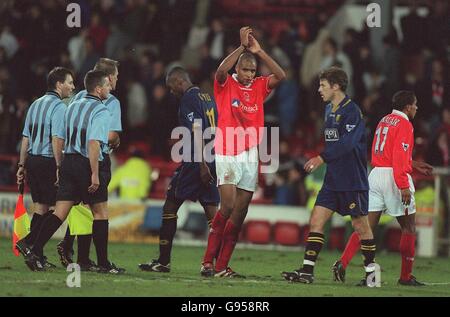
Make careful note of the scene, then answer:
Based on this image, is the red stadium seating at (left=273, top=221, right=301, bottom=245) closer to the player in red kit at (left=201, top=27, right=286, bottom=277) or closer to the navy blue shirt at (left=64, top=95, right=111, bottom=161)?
the player in red kit at (left=201, top=27, right=286, bottom=277)

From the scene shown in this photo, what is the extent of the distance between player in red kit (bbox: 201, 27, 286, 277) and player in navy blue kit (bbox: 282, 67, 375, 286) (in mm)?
758

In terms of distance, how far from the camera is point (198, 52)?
22297 mm

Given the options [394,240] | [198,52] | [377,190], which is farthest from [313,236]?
[198,52]

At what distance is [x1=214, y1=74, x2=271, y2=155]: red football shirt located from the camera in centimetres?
1216

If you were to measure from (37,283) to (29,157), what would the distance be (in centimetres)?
235

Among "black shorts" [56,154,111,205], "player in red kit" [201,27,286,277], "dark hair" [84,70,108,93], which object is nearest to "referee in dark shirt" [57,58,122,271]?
"dark hair" [84,70,108,93]

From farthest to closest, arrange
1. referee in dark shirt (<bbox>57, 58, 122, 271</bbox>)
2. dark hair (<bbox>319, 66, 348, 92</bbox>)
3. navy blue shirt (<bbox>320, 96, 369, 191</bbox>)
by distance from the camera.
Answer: referee in dark shirt (<bbox>57, 58, 122, 271</bbox>)
dark hair (<bbox>319, 66, 348, 92</bbox>)
navy blue shirt (<bbox>320, 96, 369, 191</bbox>)

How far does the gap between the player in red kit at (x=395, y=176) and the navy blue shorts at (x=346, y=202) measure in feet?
1.84

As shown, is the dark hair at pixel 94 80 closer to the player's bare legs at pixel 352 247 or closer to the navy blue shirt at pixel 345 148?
the navy blue shirt at pixel 345 148

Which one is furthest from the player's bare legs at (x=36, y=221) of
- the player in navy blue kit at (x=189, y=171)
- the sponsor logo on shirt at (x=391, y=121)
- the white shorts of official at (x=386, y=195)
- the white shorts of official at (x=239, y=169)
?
the sponsor logo on shirt at (x=391, y=121)

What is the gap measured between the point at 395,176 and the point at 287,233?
684 cm

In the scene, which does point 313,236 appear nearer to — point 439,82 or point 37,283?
point 37,283

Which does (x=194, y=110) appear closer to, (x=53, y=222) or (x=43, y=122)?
(x=43, y=122)

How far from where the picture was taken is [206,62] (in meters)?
21.6
